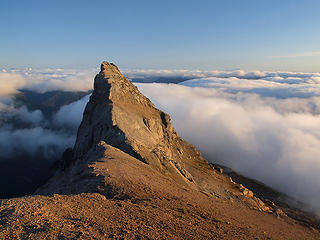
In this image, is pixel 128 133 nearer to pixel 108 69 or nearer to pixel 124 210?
pixel 124 210

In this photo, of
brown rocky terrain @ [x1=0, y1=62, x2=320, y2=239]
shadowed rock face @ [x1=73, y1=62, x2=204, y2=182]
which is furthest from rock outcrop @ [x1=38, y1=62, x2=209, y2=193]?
brown rocky terrain @ [x1=0, y1=62, x2=320, y2=239]

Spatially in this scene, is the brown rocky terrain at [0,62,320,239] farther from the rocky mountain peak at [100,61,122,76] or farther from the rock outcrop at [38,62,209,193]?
the rocky mountain peak at [100,61,122,76]

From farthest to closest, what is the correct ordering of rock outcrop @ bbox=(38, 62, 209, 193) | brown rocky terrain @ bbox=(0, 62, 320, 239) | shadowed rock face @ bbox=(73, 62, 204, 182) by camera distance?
shadowed rock face @ bbox=(73, 62, 204, 182)
rock outcrop @ bbox=(38, 62, 209, 193)
brown rocky terrain @ bbox=(0, 62, 320, 239)

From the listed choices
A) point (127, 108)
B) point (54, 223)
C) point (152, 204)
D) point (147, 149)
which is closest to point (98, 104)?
point (127, 108)

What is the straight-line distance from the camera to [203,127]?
14712 centimetres

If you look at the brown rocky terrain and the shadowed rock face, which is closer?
the brown rocky terrain

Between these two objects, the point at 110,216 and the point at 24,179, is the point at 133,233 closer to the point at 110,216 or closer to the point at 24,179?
the point at 110,216

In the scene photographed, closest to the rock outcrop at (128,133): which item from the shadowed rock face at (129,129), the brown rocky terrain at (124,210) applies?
the shadowed rock face at (129,129)

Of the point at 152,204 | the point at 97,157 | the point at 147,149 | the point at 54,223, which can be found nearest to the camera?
the point at 54,223

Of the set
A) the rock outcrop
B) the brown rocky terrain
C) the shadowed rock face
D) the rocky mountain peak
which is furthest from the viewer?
the rocky mountain peak

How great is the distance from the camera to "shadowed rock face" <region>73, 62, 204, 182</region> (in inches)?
1407

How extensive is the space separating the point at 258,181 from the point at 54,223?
91.9 m

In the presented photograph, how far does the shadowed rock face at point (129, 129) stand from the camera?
3575 cm

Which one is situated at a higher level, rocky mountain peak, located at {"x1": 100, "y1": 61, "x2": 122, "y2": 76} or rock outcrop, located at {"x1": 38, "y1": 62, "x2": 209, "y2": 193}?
rocky mountain peak, located at {"x1": 100, "y1": 61, "x2": 122, "y2": 76}
